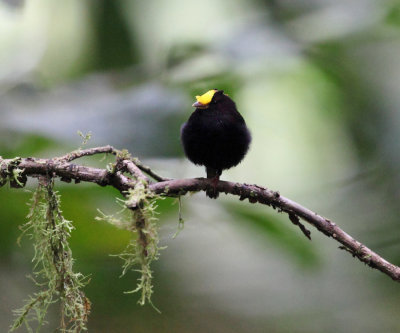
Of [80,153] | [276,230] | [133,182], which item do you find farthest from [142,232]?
[276,230]

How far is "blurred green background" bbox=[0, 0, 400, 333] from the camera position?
3.56m

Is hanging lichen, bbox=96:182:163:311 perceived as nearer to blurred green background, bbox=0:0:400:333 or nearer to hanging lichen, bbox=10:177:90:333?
hanging lichen, bbox=10:177:90:333

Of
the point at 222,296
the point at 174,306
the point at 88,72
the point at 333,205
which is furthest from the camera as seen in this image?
the point at 222,296

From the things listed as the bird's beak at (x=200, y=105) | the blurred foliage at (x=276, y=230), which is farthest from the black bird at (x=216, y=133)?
the blurred foliage at (x=276, y=230)

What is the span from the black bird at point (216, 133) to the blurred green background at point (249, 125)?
3.33 ft

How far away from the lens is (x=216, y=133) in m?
2.13

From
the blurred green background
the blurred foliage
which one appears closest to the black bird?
the blurred green background

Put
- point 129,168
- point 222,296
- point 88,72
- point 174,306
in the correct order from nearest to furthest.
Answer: point 129,168 → point 88,72 → point 174,306 → point 222,296

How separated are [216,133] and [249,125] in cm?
213

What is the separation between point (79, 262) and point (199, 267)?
1.71 meters

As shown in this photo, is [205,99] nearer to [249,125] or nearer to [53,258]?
[53,258]

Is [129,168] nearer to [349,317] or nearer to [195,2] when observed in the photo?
[195,2]

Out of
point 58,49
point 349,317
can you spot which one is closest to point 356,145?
point 349,317

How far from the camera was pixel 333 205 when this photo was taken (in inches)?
185
